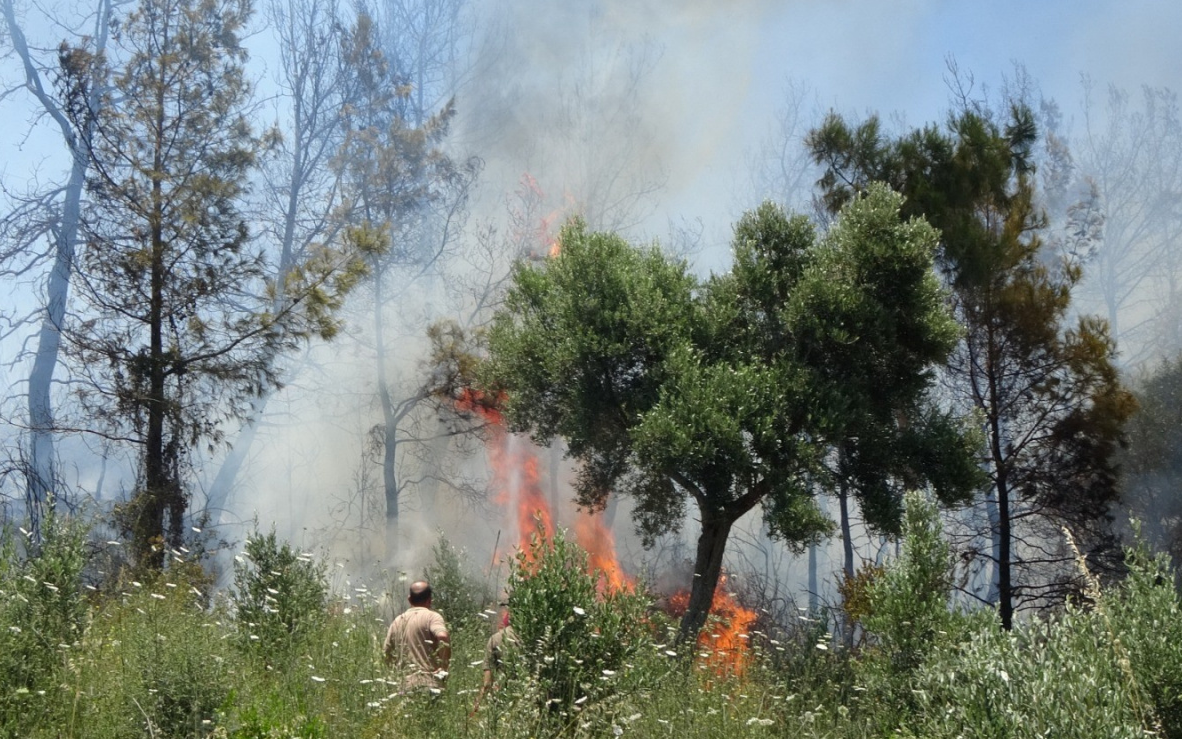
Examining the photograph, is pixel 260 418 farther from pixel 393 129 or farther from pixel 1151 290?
pixel 1151 290

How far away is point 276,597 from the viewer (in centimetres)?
861

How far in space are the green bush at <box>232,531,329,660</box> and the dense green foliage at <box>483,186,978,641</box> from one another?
5.32 metres

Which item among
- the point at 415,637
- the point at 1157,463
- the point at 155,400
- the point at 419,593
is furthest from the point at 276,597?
the point at 1157,463

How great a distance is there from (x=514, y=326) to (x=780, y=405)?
4598 mm

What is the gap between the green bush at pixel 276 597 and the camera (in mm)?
7832

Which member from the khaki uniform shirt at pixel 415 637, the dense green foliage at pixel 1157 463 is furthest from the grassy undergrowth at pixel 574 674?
the dense green foliage at pixel 1157 463

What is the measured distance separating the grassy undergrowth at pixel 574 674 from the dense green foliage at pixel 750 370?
5.57m

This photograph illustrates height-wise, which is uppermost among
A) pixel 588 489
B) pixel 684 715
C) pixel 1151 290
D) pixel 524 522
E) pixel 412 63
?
pixel 412 63

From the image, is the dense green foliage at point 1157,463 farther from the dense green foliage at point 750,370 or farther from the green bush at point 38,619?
the green bush at point 38,619

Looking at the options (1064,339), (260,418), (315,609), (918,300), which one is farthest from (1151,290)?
(315,609)

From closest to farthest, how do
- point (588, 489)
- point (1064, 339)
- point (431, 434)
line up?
point (588, 489), point (1064, 339), point (431, 434)

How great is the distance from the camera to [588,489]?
1556 cm

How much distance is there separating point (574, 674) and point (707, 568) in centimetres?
801

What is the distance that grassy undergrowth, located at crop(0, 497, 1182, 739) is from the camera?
4.67 metres
